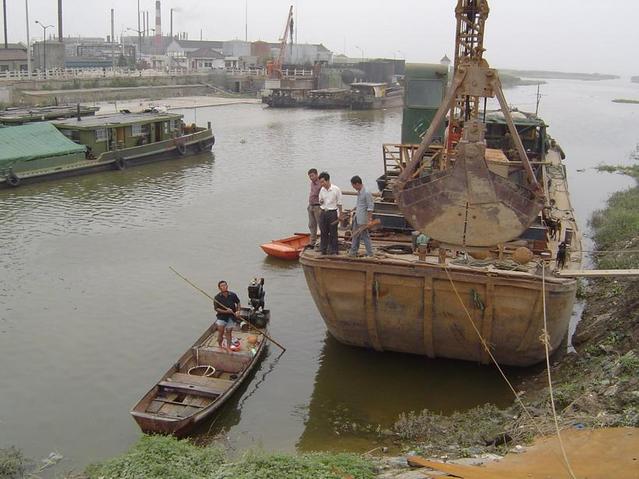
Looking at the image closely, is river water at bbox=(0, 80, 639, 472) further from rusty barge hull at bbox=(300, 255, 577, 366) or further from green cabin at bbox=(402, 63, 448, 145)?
green cabin at bbox=(402, 63, 448, 145)

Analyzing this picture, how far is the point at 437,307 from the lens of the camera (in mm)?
10758

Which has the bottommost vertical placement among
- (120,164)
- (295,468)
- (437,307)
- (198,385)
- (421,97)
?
(198,385)

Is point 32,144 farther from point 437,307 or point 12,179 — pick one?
point 437,307

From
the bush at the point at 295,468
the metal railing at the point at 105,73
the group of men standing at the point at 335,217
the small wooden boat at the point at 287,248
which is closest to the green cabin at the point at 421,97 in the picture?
the small wooden boat at the point at 287,248

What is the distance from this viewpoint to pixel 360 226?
11078mm

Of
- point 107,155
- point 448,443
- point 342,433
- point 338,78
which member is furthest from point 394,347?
point 338,78

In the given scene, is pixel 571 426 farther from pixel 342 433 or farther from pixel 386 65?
pixel 386 65

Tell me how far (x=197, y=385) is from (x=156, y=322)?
155 inches

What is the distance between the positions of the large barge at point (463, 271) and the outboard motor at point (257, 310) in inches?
57.3

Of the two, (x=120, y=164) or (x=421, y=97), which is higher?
(x=421, y=97)

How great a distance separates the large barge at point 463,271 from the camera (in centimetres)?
1024

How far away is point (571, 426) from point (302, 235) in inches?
476

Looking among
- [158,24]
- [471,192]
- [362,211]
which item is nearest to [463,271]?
[471,192]

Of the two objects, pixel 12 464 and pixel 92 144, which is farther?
pixel 92 144
